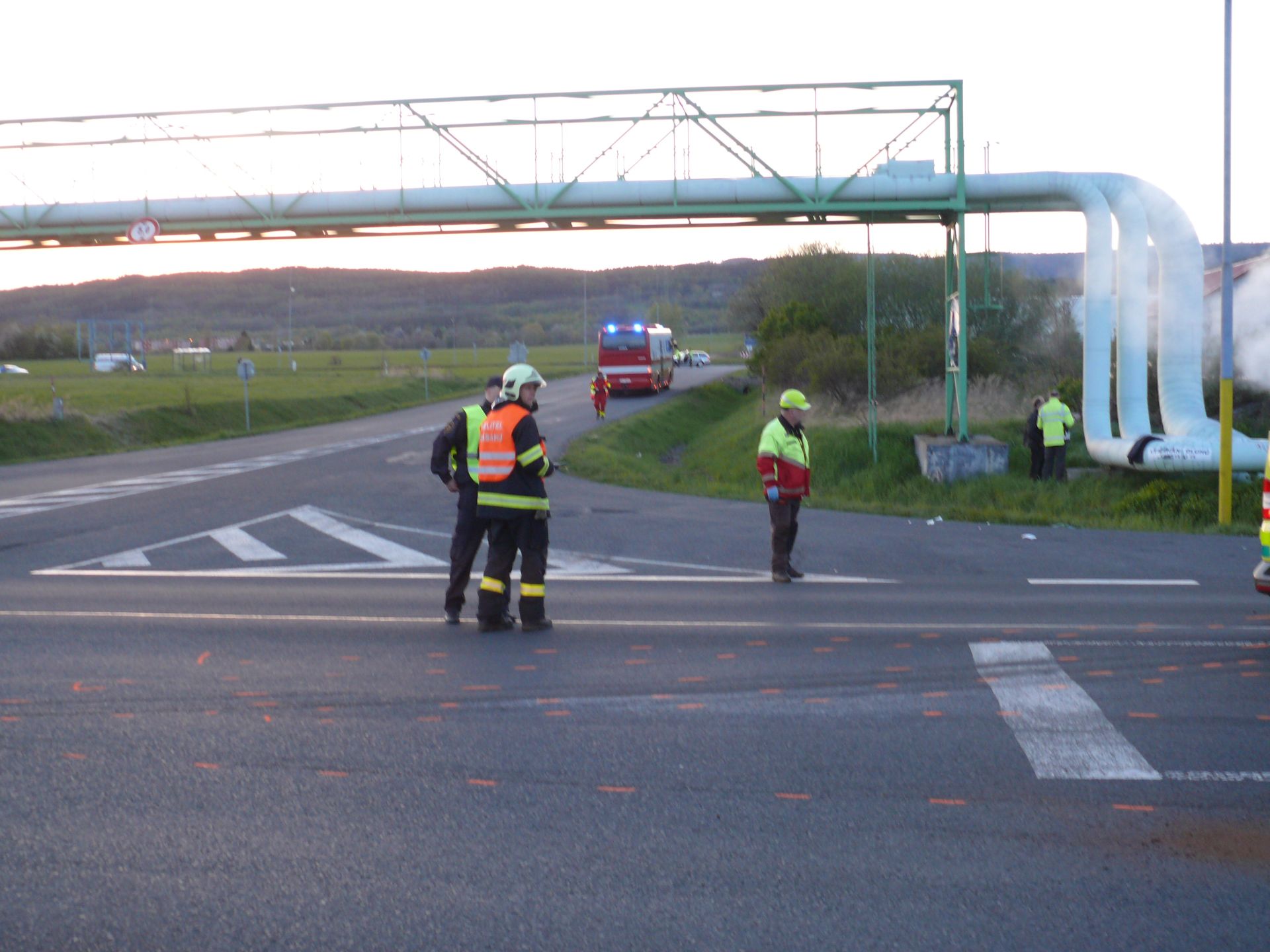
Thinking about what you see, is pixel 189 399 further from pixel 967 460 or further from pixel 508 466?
pixel 508 466

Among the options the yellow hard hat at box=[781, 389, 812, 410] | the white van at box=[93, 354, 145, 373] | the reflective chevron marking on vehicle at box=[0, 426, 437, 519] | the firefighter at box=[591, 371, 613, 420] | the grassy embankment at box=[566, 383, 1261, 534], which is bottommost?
the grassy embankment at box=[566, 383, 1261, 534]

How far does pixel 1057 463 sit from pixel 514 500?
15.7 meters

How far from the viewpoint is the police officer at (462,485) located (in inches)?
368

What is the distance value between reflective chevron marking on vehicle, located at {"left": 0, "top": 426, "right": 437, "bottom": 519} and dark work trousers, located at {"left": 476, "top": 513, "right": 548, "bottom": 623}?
35.9ft

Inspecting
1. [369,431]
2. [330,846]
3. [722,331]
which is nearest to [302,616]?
[330,846]

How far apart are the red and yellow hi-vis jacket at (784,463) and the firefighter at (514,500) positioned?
3178 millimetres

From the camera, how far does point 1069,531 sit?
15.6 m

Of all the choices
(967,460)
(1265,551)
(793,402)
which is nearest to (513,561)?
(793,402)

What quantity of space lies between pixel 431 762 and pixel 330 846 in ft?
3.53

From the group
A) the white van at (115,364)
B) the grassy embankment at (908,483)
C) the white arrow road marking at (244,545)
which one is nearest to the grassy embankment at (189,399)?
the white van at (115,364)

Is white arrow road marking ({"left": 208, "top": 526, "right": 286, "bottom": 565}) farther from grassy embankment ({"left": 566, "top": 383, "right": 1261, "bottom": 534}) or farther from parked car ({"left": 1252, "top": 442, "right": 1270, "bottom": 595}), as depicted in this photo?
parked car ({"left": 1252, "top": 442, "right": 1270, "bottom": 595})

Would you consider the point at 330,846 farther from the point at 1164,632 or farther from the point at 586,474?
the point at 586,474

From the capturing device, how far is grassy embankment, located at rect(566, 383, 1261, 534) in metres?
18.0

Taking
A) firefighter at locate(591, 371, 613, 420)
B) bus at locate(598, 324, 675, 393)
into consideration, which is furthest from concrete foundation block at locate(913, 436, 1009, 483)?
bus at locate(598, 324, 675, 393)
